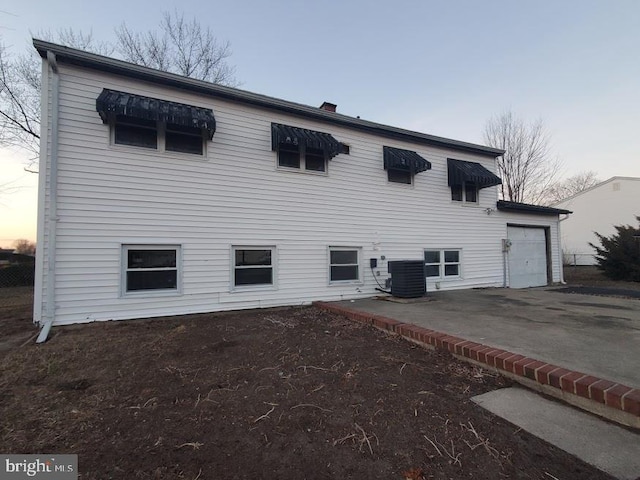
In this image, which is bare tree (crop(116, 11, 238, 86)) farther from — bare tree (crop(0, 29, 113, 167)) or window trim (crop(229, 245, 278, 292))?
window trim (crop(229, 245, 278, 292))

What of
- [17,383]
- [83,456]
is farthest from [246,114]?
[83,456]

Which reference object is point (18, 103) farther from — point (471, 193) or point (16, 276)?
point (471, 193)

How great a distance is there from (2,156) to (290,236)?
1381 centimetres

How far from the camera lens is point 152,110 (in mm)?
5688

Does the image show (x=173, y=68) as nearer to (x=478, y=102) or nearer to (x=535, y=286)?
(x=478, y=102)

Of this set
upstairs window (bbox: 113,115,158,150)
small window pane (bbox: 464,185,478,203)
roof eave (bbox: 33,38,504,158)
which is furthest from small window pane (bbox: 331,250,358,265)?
small window pane (bbox: 464,185,478,203)

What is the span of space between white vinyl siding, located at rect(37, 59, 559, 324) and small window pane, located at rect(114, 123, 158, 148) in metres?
0.19

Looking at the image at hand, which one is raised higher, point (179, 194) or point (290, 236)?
point (179, 194)

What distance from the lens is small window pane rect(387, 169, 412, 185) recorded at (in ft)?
29.0

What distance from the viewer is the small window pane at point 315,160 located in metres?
7.69

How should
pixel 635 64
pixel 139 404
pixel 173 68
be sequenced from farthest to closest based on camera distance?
pixel 173 68
pixel 635 64
pixel 139 404

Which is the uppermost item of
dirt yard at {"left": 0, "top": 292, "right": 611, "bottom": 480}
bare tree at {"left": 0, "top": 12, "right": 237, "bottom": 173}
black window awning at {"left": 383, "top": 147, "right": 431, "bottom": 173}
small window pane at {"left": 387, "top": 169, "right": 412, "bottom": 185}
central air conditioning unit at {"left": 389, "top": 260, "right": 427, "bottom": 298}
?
bare tree at {"left": 0, "top": 12, "right": 237, "bottom": 173}

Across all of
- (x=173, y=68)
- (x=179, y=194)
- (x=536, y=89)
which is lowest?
(x=179, y=194)

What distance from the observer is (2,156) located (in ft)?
39.0
